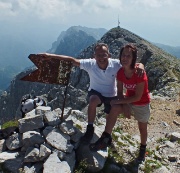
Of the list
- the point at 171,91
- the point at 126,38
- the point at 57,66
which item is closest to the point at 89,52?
the point at 126,38

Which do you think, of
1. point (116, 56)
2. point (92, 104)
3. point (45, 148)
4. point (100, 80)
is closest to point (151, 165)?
point (92, 104)

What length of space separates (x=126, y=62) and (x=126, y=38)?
82.1m

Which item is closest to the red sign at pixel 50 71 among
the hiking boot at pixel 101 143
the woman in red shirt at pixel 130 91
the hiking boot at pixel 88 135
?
the hiking boot at pixel 88 135

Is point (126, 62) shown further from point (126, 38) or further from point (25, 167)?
point (126, 38)

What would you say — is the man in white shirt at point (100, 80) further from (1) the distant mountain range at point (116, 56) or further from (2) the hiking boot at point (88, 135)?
(1) the distant mountain range at point (116, 56)

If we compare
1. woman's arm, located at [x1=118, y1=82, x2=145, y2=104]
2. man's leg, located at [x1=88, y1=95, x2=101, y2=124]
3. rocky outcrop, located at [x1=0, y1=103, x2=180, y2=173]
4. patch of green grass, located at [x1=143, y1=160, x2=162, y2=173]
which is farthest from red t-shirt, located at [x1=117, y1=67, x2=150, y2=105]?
patch of green grass, located at [x1=143, y1=160, x2=162, y2=173]

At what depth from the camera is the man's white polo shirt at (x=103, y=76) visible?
434 inches

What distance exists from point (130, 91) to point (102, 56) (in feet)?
5.22

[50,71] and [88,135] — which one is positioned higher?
[50,71]

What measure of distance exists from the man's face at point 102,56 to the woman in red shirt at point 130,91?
2.16 ft

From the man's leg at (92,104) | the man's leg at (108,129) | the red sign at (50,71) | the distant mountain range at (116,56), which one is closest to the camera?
A: the man's leg at (108,129)

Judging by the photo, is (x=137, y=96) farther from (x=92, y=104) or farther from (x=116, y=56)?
(x=116, y=56)

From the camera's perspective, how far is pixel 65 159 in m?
10.1

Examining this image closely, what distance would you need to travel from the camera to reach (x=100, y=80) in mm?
11164
